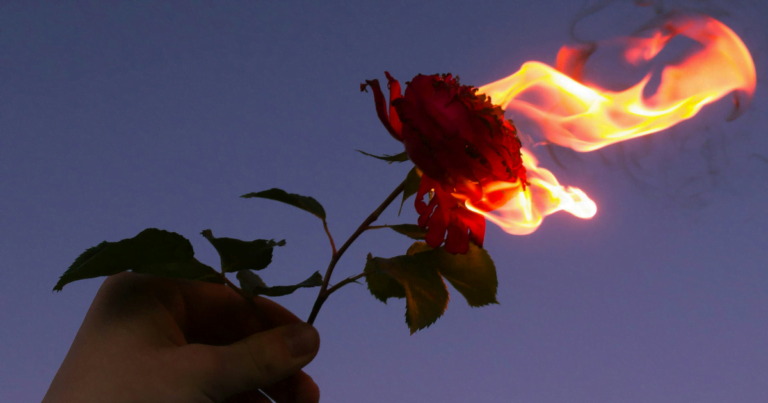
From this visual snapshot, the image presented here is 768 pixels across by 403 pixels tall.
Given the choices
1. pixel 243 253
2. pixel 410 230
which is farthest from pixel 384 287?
pixel 243 253

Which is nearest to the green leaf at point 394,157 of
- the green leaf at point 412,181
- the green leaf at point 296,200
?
the green leaf at point 412,181

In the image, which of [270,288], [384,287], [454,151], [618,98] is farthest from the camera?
[618,98]

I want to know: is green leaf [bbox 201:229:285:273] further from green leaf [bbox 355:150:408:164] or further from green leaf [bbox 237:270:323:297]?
green leaf [bbox 355:150:408:164]

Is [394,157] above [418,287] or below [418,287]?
above

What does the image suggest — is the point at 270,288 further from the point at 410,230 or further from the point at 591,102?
the point at 591,102

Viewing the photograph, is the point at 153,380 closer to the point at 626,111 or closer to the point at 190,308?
the point at 190,308

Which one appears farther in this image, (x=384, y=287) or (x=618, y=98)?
(x=618, y=98)

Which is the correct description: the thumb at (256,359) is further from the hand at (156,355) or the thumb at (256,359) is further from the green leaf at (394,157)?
the green leaf at (394,157)

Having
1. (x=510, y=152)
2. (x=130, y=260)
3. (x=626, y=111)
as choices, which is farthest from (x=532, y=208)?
(x=130, y=260)

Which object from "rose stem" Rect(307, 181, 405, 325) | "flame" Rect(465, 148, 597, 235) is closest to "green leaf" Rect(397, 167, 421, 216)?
"rose stem" Rect(307, 181, 405, 325)
